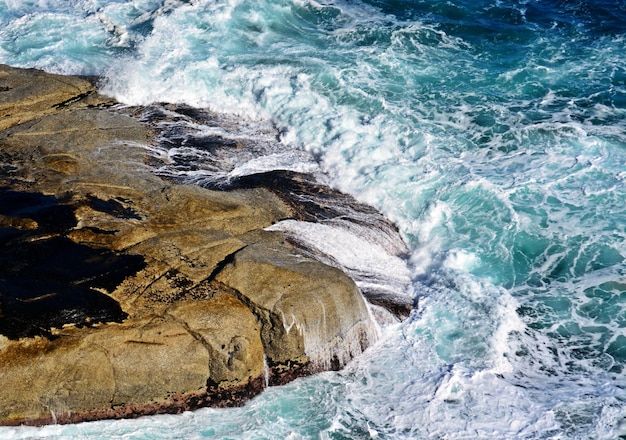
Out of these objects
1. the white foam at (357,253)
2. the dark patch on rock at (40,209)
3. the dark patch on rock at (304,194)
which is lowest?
the white foam at (357,253)

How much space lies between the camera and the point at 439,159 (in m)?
16.3

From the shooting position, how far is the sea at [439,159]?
10.2 meters

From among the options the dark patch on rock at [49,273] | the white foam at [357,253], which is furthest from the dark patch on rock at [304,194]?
the dark patch on rock at [49,273]

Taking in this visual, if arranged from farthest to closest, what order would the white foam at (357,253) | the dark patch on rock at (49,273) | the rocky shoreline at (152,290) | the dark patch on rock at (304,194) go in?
the dark patch on rock at (304,194) < the white foam at (357,253) < the dark patch on rock at (49,273) < the rocky shoreline at (152,290)

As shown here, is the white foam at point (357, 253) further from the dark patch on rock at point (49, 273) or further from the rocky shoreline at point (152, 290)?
the dark patch on rock at point (49, 273)

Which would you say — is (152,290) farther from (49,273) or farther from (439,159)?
(439,159)

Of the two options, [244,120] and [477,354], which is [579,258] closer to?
[477,354]

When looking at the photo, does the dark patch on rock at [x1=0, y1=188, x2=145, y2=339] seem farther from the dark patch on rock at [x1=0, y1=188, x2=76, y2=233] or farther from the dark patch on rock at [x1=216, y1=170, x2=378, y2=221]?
the dark patch on rock at [x1=216, y1=170, x2=378, y2=221]

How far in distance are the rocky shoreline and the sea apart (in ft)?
1.28

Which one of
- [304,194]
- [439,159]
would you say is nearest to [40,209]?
[304,194]

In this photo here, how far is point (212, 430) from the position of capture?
9.63 m

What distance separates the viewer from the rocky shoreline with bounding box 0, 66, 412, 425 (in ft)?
31.2

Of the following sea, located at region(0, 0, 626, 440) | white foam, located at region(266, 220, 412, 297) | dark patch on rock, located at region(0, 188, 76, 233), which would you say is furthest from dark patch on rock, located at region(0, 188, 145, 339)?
white foam, located at region(266, 220, 412, 297)

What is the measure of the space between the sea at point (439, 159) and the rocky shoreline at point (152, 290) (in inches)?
15.4
